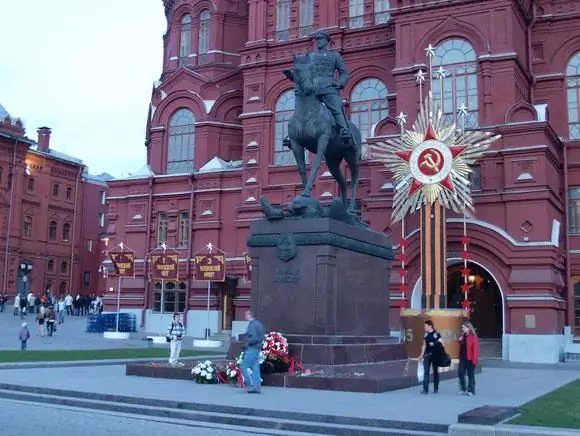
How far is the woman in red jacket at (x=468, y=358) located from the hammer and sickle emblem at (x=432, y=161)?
13.5 m

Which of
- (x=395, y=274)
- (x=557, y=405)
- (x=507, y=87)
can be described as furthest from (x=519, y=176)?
(x=557, y=405)

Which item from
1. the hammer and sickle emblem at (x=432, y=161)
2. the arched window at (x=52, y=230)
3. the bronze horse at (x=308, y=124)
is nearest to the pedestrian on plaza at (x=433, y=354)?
the bronze horse at (x=308, y=124)

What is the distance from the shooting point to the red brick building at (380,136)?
91.4ft

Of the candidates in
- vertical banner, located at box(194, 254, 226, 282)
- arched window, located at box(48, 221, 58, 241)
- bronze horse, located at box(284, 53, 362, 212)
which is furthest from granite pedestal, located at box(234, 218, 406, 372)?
arched window, located at box(48, 221, 58, 241)

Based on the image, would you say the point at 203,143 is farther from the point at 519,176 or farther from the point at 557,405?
the point at 557,405

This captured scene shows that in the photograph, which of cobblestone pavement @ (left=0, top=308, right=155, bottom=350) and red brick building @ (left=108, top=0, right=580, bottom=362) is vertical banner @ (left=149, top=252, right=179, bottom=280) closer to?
red brick building @ (left=108, top=0, right=580, bottom=362)

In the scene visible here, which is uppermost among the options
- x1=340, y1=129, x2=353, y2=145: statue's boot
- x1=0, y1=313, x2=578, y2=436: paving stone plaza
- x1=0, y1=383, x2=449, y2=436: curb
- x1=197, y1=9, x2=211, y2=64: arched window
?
x1=197, y1=9, x2=211, y2=64: arched window

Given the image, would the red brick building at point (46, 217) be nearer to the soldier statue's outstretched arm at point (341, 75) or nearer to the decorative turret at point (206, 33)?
the decorative turret at point (206, 33)

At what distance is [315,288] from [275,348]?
1.59m

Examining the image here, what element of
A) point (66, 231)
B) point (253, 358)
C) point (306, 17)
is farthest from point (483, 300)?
point (66, 231)

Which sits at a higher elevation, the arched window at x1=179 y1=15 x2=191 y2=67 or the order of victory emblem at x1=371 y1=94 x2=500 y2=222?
the arched window at x1=179 y1=15 x2=191 y2=67

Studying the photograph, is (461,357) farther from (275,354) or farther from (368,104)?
(368,104)

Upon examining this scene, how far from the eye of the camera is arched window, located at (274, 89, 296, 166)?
120ft

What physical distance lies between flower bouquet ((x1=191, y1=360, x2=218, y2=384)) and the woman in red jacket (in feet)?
15.9
